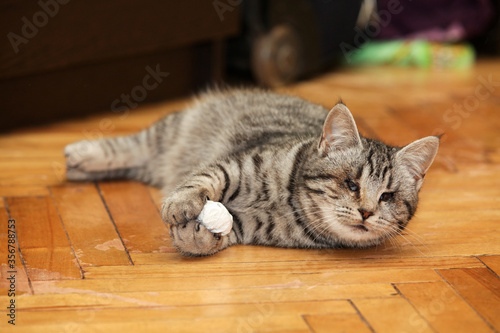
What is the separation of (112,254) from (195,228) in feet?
0.69

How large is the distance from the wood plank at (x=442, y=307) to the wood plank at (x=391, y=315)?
2 centimetres

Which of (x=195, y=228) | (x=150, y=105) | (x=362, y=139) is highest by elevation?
(x=362, y=139)

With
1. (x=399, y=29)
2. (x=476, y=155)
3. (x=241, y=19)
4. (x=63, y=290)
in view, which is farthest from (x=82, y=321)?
(x=399, y=29)

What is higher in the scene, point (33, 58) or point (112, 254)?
point (33, 58)

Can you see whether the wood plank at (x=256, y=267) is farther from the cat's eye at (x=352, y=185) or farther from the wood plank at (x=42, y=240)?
the cat's eye at (x=352, y=185)

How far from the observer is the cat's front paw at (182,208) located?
1.61 m

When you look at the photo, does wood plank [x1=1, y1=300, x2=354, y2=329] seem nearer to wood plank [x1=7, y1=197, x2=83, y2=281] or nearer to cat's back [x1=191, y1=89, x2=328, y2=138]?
wood plank [x1=7, y1=197, x2=83, y2=281]

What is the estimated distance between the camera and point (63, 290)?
4.83ft

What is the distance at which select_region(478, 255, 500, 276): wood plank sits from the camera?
5.54 ft

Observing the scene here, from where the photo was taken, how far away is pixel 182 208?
5.28ft

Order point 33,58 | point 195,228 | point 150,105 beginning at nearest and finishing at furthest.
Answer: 1. point 195,228
2. point 33,58
3. point 150,105

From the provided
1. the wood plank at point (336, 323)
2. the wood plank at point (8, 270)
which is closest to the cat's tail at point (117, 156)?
the wood plank at point (8, 270)

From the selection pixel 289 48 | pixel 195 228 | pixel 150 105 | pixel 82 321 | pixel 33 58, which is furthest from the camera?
pixel 289 48

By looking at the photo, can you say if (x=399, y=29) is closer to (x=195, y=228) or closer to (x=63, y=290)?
(x=195, y=228)
